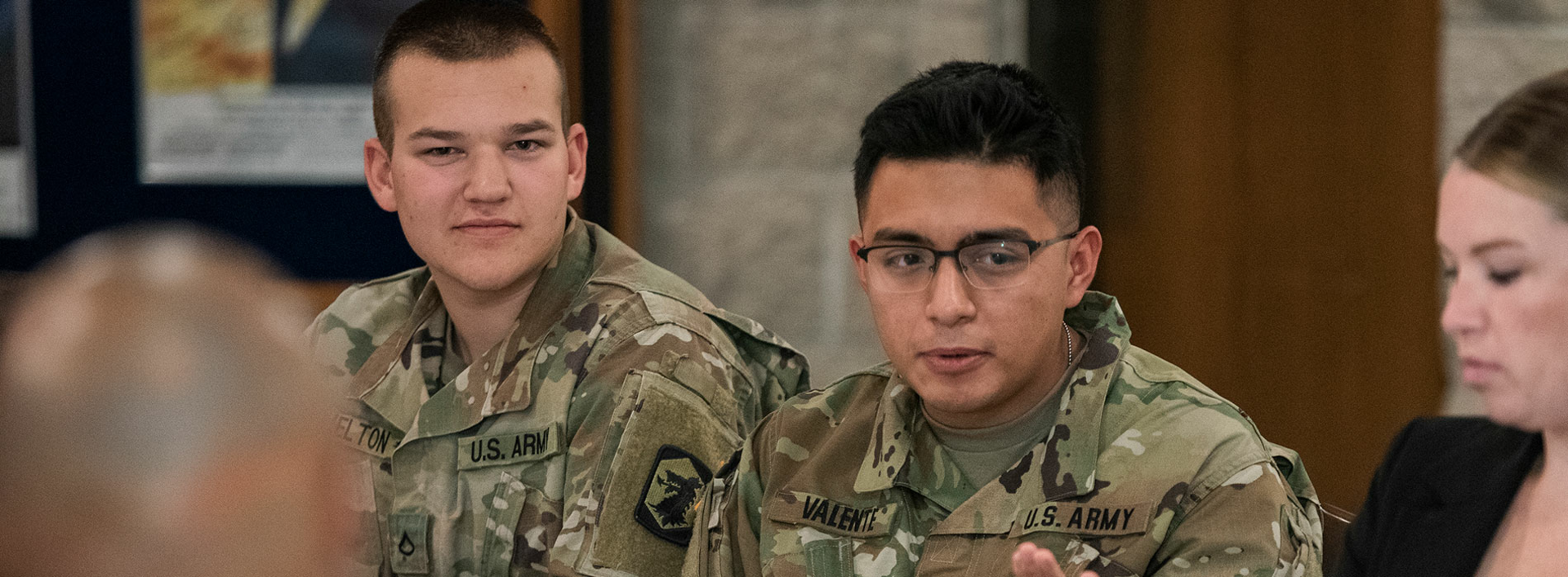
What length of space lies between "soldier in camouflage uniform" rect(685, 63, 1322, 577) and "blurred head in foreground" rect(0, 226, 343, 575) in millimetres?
1172

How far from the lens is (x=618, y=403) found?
7.42 ft

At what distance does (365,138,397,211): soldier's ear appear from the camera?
8.38 feet

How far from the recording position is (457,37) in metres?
2.46

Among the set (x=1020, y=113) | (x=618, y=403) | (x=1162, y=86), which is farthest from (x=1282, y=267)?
(x=618, y=403)

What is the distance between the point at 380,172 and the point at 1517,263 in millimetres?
1787

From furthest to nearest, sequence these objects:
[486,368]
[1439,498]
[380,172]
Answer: [380,172] → [486,368] → [1439,498]

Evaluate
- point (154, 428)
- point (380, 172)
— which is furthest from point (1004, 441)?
point (154, 428)

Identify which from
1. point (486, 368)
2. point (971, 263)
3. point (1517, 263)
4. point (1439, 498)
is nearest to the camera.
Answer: point (1517, 263)

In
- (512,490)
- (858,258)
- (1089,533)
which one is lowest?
(512,490)

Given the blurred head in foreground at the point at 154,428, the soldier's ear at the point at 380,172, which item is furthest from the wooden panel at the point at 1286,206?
the blurred head in foreground at the point at 154,428

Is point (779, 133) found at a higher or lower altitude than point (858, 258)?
higher

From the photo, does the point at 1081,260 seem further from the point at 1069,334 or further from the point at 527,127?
the point at 527,127

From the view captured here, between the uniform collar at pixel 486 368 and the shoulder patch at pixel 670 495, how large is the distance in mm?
279

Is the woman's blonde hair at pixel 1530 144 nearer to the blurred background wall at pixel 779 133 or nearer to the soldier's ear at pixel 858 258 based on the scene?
the soldier's ear at pixel 858 258
